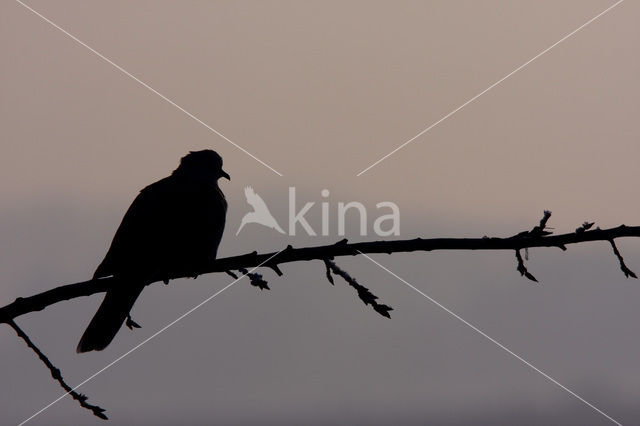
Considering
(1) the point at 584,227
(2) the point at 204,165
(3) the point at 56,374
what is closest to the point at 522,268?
(1) the point at 584,227

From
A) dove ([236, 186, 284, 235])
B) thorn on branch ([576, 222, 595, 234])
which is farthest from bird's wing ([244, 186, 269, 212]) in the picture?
thorn on branch ([576, 222, 595, 234])

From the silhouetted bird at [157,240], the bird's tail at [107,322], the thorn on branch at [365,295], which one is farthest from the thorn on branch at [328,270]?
the bird's tail at [107,322]

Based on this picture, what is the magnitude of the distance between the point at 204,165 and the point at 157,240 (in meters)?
2.39

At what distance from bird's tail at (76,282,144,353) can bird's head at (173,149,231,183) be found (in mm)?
2809

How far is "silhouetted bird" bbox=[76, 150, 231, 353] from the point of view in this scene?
646cm

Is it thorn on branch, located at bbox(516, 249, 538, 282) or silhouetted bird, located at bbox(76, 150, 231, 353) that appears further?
silhouetted bird, located at bbox(76, 150, 231, 353)

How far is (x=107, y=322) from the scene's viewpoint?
254 inches

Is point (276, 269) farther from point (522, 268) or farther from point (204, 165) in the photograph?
point (204, 165)

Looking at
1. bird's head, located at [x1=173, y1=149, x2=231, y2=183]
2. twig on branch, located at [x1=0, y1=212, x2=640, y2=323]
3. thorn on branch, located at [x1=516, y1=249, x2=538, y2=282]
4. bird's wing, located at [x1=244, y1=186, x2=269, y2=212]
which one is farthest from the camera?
bird's head, located at [x1=173, y1=149, x2=231, y2=183]

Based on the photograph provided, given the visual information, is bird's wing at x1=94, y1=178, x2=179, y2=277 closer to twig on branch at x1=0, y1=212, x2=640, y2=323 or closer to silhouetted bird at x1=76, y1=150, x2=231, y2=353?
silhouetted bird at x1=76, y1=150, x2=231, y2=353

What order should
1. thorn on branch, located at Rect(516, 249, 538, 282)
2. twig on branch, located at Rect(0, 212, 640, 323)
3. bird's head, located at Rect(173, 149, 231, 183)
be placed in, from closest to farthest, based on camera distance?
twig on branch, located at Rect(0, 212, 640, 323) < thorn on branch, located at Rect(516, 249, 538, 282) < bird's head, located at Rect(173, 149, 231, 183)

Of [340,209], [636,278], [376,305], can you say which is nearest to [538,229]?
[636,278]

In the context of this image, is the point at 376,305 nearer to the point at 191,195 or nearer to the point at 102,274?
the point at 102,274

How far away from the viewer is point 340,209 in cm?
533
